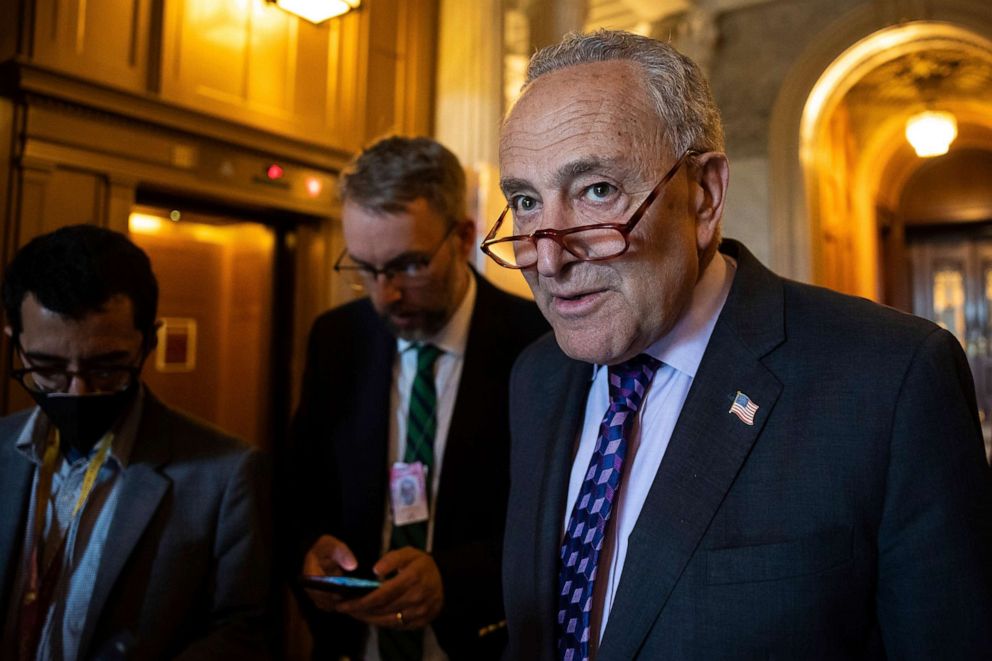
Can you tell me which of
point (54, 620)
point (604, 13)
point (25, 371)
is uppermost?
point (604, 13)

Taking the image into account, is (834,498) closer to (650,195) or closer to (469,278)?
(650,195)

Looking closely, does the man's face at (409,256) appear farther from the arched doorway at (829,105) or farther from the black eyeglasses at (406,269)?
the arched doorway at (829,105)

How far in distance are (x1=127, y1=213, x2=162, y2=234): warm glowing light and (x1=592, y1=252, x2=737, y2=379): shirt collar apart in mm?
2888

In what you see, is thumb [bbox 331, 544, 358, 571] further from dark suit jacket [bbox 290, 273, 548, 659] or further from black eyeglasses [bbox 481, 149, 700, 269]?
black eyeglasses [bbox 481, 149, 700, 269]

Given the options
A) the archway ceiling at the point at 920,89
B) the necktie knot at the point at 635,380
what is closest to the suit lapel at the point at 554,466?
the necktie knot at the point at 635,380

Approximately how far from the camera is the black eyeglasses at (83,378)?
1558 mm

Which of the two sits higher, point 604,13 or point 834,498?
point 604,13

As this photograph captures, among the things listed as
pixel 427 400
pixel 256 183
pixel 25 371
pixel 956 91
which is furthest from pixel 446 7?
pixel 956 91

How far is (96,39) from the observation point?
3076mm

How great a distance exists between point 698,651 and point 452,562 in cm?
83

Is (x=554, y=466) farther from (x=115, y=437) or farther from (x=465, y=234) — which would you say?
(x=115, y=437)

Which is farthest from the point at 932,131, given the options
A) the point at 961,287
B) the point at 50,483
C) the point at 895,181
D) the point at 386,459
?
the point at 50,483

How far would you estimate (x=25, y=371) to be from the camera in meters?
1.52

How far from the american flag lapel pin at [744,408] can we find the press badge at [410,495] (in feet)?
3.31
